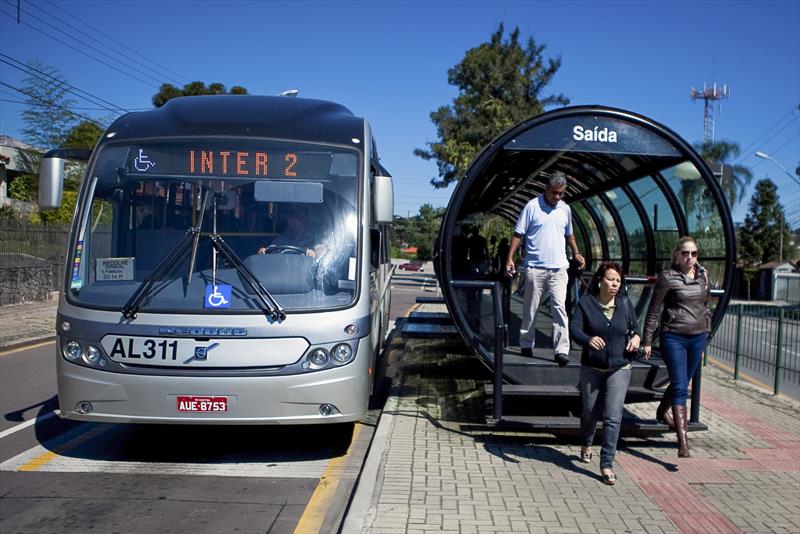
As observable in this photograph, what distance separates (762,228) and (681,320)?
52.3 metres

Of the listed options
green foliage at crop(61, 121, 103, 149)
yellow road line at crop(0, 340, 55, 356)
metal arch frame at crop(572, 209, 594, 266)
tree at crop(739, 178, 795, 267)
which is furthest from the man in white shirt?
tree at crop(739, 178, 795, 267)

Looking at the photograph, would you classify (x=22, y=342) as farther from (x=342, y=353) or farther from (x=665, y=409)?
(x=665, y=409)

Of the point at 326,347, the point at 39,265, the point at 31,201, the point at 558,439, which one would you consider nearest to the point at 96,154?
the point at 326,347

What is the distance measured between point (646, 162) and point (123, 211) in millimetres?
5681

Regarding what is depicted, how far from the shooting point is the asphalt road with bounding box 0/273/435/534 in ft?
16.6

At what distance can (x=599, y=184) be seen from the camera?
34.9ft

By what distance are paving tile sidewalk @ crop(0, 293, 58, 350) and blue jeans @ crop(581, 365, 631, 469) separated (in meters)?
11.0

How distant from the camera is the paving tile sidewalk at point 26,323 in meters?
13.9

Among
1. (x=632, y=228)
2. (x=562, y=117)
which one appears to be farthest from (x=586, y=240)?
(x=562, y=117)

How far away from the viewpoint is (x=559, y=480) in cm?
582

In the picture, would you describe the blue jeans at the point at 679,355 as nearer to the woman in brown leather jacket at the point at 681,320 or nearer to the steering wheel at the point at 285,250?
the woman in brown leather jacket at the point at 681,320

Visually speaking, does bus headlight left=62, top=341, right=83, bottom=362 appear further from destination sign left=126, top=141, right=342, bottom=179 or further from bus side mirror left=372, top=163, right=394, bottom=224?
bus side mirror left=372, top=163, right=394, bottom=224

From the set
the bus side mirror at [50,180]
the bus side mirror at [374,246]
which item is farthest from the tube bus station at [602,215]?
the bus side mirror at [50,180]

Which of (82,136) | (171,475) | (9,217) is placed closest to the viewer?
(171,475)
